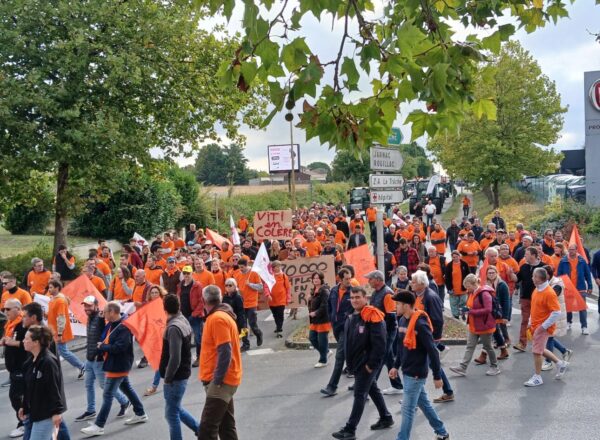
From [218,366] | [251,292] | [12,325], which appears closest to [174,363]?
[218,366]

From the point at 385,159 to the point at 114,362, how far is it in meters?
4.69

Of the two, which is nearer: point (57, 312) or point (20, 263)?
point (57, 312)

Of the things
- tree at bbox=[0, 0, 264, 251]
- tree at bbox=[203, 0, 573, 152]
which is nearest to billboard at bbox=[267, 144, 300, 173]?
tree at bbox=[0, 0, 264, 251]

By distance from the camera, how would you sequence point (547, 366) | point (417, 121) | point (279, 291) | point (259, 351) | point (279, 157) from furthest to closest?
point (279, 157), point (279, 291), point (259, 351), point (547, 366), point (417, 121)

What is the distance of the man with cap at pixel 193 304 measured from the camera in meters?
11.6

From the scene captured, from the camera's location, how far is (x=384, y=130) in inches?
218

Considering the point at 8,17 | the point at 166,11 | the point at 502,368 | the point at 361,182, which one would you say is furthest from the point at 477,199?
the point at 502,368

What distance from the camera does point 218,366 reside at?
251 inches

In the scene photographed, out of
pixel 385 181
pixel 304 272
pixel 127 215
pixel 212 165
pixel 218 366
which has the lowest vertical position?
pixel 218 366

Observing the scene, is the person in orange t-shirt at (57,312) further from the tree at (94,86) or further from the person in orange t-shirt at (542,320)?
the tree at (94,86)

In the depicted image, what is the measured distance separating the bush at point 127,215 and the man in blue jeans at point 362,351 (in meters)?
25.1

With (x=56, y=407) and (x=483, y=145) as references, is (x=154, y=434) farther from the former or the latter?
(x=483, y=145)

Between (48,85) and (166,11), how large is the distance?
4885mm

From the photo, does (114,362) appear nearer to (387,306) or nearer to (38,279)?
(387,306)
